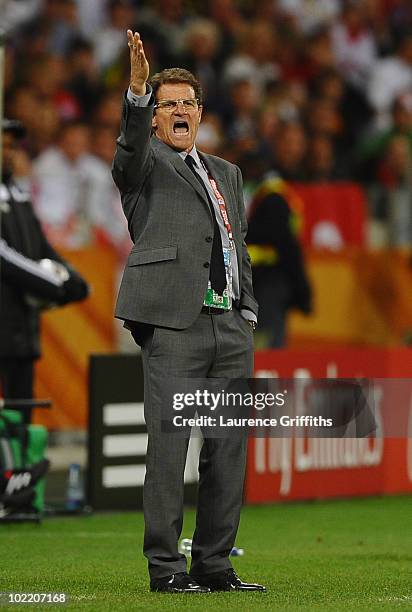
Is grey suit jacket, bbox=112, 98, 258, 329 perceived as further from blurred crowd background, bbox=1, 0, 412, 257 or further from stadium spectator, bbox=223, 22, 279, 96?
stadium spectator, bbox=223, 22, 279, 96

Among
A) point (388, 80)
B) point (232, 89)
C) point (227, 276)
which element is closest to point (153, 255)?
point (227, 276)

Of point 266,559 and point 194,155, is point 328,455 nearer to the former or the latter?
point 266,559

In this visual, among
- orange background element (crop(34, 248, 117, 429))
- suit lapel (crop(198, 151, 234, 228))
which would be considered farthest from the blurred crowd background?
suit lapel (crop(198, 151, 234, 228))

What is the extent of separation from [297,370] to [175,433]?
538 centimetres

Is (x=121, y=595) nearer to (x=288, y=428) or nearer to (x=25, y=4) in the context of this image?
(x=288, y=428)

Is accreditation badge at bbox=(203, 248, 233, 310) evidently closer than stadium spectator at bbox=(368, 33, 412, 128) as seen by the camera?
Yes

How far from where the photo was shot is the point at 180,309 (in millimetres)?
6531

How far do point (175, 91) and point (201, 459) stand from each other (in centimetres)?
150

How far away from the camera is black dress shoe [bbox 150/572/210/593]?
6477mm

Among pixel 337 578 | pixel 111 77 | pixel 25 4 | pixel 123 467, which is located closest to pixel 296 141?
pixel 111 77

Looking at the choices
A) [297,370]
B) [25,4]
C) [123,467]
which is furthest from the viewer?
[25,4]

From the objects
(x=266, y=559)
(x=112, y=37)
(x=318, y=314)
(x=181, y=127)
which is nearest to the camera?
(x=181, y=127)

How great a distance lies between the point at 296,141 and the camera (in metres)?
16.5

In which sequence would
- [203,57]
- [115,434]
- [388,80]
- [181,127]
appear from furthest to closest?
[388,80] → [203,57] → [115,434] → [181,127]
